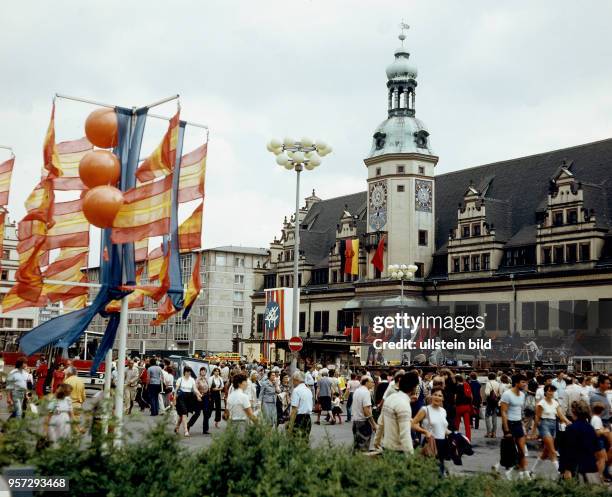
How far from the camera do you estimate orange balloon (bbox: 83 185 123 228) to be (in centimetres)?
1277

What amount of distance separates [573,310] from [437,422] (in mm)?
44828

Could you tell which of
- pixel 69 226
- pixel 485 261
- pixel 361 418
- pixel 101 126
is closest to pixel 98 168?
pixel 101 126

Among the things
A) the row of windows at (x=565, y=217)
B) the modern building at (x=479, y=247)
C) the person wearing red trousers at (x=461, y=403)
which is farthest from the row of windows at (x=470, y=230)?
the person wearing red trousers at (x=461, y=403)

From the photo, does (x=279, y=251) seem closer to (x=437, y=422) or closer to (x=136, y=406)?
(x=136, y=406)

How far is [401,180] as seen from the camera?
6931 cm

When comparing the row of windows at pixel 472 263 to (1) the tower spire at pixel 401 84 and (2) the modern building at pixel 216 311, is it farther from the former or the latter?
(2) the modern building at pixel 216 311

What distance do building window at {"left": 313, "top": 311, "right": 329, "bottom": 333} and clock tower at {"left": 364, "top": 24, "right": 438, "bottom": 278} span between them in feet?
33.1

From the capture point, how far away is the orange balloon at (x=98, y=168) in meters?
13.2

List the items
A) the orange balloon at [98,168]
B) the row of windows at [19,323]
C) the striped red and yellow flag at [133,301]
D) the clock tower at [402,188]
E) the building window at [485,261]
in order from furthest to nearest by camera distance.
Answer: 1. the row of windows at [19,323]
2. the clock tower at [402,188]
3. the building window at [485,261]
4. the striped red and yellow flag at [133,301]
5. the orange balloon at [98,168]

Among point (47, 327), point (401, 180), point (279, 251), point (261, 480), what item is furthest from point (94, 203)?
point (279, 251)

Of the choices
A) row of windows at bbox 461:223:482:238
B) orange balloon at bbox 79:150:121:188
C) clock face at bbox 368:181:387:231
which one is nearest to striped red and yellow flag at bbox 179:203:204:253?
orange balloon at bbox 79:150:121:188

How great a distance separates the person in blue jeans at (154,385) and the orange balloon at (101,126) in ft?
45.5

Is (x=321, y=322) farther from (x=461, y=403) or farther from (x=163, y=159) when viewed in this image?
(x=163, y=159)

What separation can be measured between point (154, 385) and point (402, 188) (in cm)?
4549
